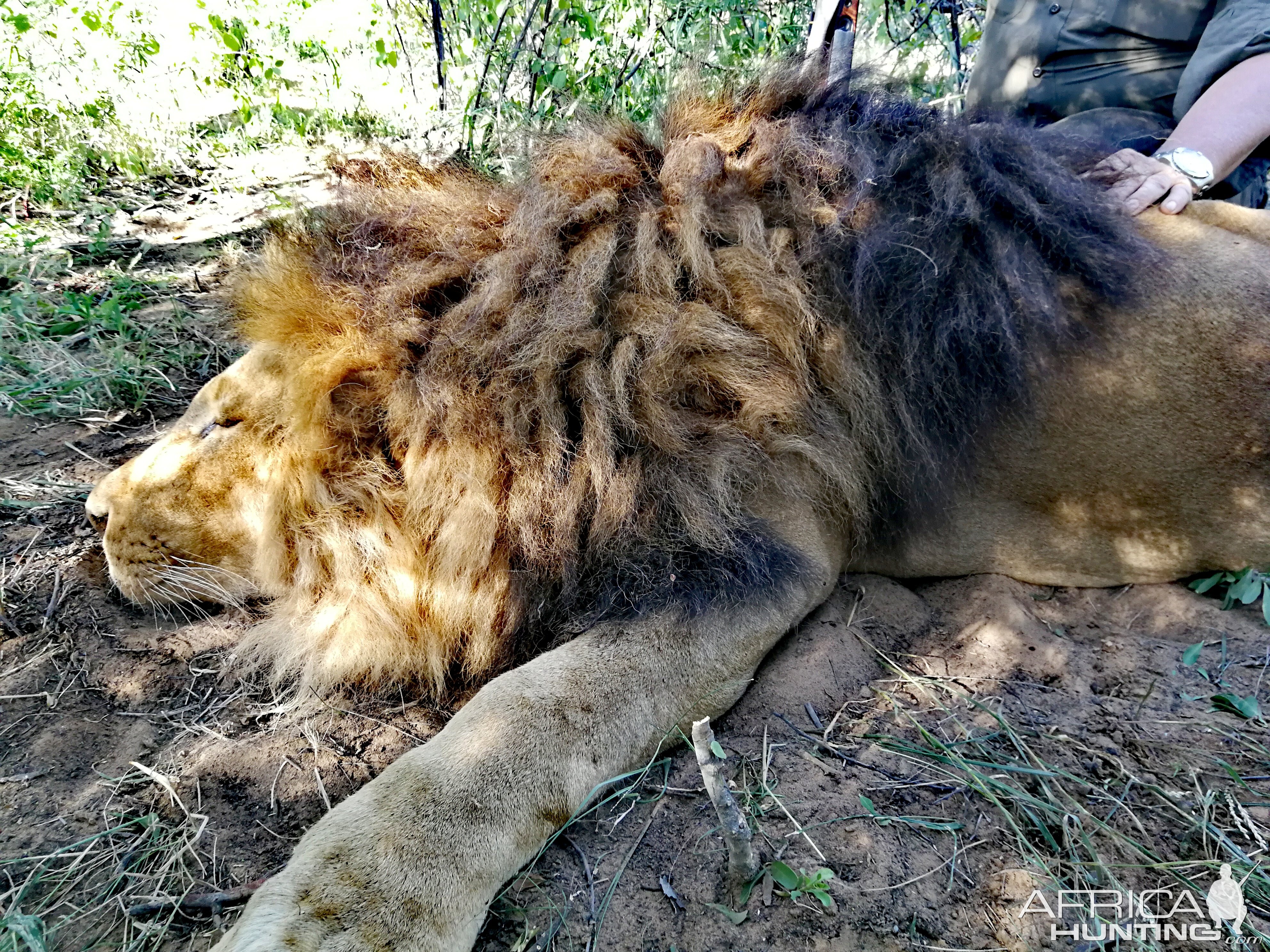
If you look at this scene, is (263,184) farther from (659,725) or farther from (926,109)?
(659,725)

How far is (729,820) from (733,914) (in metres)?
0.20

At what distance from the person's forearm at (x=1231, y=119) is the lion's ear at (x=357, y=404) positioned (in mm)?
2197

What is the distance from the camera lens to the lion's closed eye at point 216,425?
88.2 inches

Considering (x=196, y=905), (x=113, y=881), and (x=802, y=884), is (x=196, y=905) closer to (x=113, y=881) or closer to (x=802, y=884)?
(x=113, y=881)

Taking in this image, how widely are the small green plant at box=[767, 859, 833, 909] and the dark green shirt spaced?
6.77 ft

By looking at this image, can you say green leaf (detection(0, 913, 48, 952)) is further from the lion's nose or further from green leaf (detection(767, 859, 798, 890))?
green leaf (detection(767, 859, 798, 890))

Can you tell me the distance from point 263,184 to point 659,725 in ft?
13.8

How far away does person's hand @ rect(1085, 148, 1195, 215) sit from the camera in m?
2.13

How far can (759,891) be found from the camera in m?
1.39

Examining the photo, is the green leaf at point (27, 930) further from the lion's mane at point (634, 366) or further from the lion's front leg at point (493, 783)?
the lion's mane at point (634, 366)

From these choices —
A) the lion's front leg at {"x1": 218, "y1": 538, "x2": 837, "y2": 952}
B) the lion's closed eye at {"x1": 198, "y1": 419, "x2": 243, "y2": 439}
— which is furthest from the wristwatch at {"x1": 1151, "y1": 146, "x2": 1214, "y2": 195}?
the lion's closed eye at {"x1": 198, "y1": 419, "x2": 243, "y2": 439}

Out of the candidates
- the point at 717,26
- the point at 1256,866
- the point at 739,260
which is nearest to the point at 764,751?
the point at 1256,866

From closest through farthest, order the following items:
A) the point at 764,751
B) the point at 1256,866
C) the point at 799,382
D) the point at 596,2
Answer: the point at 1256,866 → the point at 764,751 → the point at 799,382 → the point at 596,2

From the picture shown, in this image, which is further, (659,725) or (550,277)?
(550,277)
